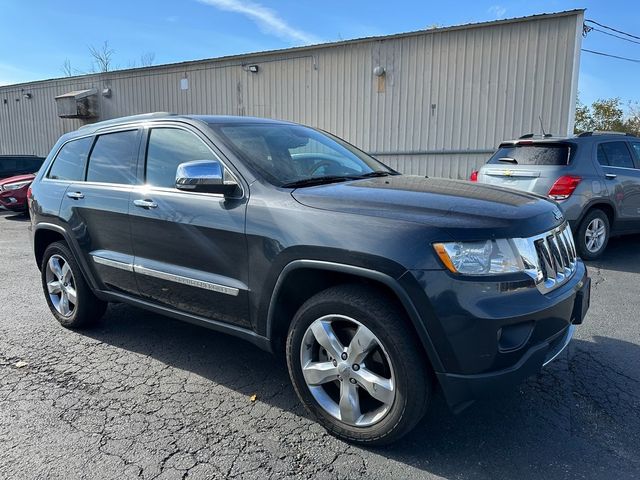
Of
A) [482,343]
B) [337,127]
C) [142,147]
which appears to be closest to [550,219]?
[482,343]

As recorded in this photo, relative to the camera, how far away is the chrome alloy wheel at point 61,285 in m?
4.25

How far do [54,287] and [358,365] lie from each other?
3251mm

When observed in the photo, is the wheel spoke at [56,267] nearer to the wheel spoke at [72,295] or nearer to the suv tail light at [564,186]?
the wheel spoke at [72,295]

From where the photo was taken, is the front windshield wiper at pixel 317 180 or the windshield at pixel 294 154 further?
the windshield at pixel 294 154

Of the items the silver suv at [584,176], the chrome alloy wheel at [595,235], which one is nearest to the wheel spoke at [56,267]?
the silver suv at [584,176]

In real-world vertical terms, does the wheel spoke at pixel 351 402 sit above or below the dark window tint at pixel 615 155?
below

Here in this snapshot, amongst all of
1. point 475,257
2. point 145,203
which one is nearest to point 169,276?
point 145,203

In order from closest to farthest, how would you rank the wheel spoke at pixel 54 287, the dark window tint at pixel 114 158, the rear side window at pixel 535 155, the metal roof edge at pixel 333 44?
the dark window tint at pixel 114 158
the wheel spoke at pixel 54 287
the rear side window at pixel 535 155
the metal roof edge at pixel 333 44

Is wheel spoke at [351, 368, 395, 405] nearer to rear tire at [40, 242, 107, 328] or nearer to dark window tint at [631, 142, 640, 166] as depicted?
rear tire at [40, 242, 107, 328]

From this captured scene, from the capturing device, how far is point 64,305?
434 cm

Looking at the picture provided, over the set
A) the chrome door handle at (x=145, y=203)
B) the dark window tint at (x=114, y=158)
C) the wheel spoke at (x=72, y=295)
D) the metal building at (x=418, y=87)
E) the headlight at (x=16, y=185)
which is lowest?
the wheel spoke at (x=72, y=295)

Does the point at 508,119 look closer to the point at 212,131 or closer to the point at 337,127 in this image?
the point at 337,127

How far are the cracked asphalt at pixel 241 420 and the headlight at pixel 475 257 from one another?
66 centimetres

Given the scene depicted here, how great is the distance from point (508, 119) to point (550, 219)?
996 centimetres
